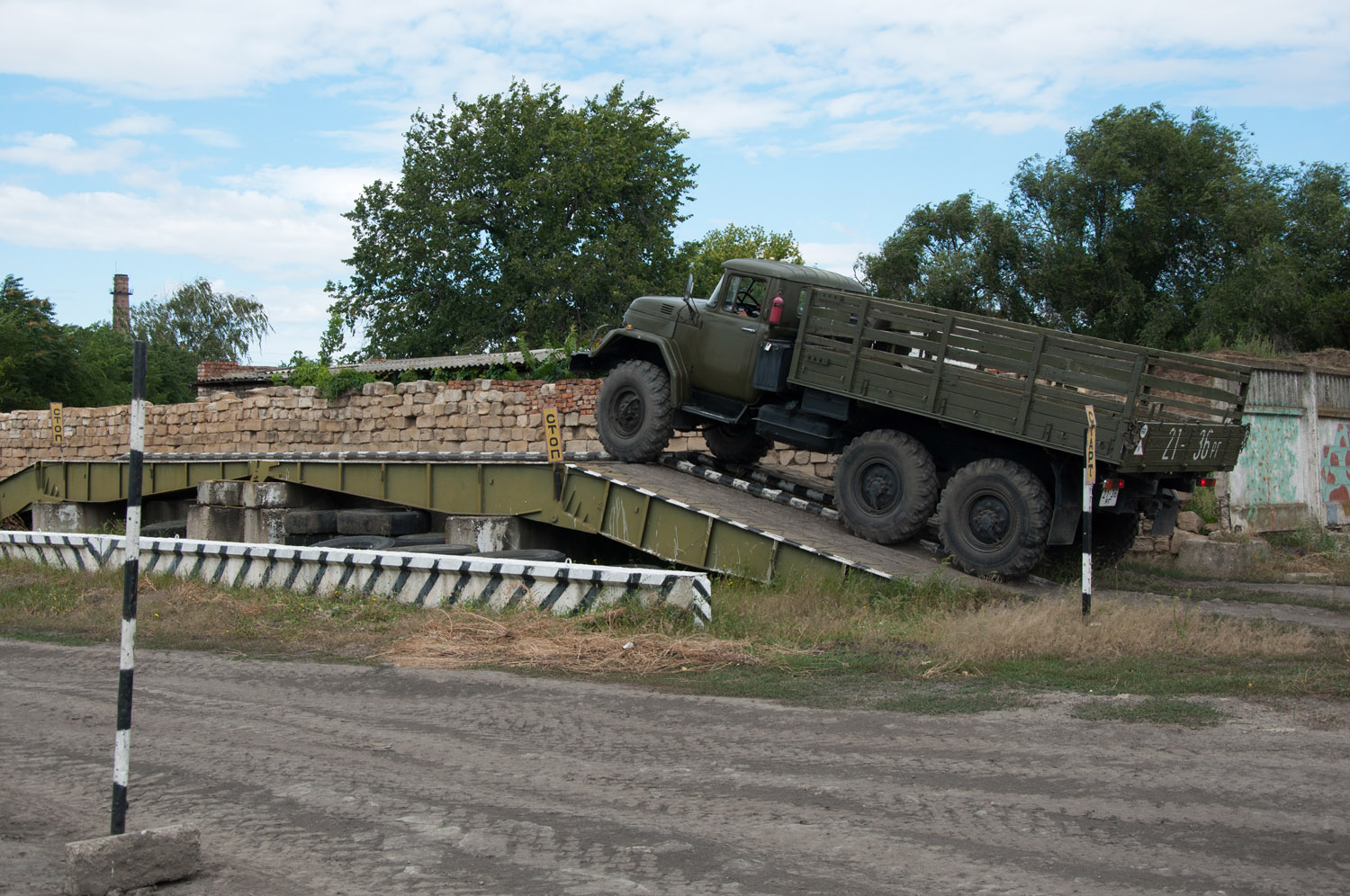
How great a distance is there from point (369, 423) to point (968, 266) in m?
17.7

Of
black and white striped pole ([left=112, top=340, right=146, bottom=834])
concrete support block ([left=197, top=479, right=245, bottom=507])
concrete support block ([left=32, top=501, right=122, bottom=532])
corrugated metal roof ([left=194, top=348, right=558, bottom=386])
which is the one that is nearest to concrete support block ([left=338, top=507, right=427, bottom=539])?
concrete support block ([left=197, top=479, right=245, bottom=507])

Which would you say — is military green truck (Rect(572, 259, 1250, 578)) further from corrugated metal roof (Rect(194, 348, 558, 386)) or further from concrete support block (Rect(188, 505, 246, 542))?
corrugated metal roof (Rect(194, 348, 558, 386))

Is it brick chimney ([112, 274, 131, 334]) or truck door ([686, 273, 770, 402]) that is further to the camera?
brick chimney ([112, 274, 131, 334])

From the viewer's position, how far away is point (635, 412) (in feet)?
46.9

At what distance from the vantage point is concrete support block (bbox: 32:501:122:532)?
20500 millimetres

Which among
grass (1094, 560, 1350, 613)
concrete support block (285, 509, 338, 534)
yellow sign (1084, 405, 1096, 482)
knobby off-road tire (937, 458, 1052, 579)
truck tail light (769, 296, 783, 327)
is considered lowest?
concrete support block (285, 509, 338, 534)

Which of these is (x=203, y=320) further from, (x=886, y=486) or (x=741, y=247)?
(x=886, y=486)

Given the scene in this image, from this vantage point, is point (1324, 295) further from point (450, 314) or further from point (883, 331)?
point (450, 314)

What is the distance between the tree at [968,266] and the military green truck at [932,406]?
18.1 m

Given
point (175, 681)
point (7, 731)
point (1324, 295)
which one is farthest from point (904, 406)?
point (1324, 295)

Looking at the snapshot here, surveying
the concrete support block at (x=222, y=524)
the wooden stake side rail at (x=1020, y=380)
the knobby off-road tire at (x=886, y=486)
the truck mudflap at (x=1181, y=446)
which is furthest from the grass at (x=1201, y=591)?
the concrete support block at (x=222, y=524)

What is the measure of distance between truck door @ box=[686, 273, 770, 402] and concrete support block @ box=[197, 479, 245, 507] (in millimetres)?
7760

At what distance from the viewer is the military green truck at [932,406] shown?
10.9m

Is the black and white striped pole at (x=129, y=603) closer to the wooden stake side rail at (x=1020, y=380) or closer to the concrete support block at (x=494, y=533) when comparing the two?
the wooden stake side rail at (x=1020, y=380)
